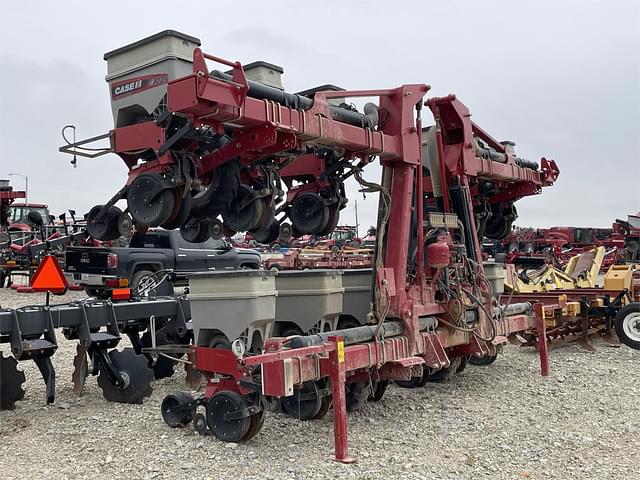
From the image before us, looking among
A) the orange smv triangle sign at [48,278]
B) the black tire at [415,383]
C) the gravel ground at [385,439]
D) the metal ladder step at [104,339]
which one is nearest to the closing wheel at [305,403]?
the gravel ground at [385,439]

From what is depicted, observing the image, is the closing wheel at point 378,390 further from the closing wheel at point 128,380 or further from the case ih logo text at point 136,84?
the case ih logo text at point 136,84

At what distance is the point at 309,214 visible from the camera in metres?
5.99

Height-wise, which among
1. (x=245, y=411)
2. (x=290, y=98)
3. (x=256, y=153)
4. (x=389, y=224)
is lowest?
(x=245, y=411)

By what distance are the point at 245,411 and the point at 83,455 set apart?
1.19 meters

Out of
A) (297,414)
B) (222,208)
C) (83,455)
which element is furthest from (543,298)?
(83,455)

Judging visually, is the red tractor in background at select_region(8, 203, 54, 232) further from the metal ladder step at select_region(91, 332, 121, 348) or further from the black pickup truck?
the metal ladder step at select_region(91, 332, 121, 348)

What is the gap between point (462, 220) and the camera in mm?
6406

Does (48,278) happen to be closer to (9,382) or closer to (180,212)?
(9,382)

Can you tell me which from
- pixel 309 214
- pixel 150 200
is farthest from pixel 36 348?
pixel 309 214

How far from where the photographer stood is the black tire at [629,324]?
28.3ft

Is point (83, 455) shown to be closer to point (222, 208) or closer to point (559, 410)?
point (222, 208)

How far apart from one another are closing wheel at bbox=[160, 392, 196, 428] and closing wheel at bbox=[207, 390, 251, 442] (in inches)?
11.1

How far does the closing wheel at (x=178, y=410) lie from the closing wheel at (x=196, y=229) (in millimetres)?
1302

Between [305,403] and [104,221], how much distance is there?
219 cm
